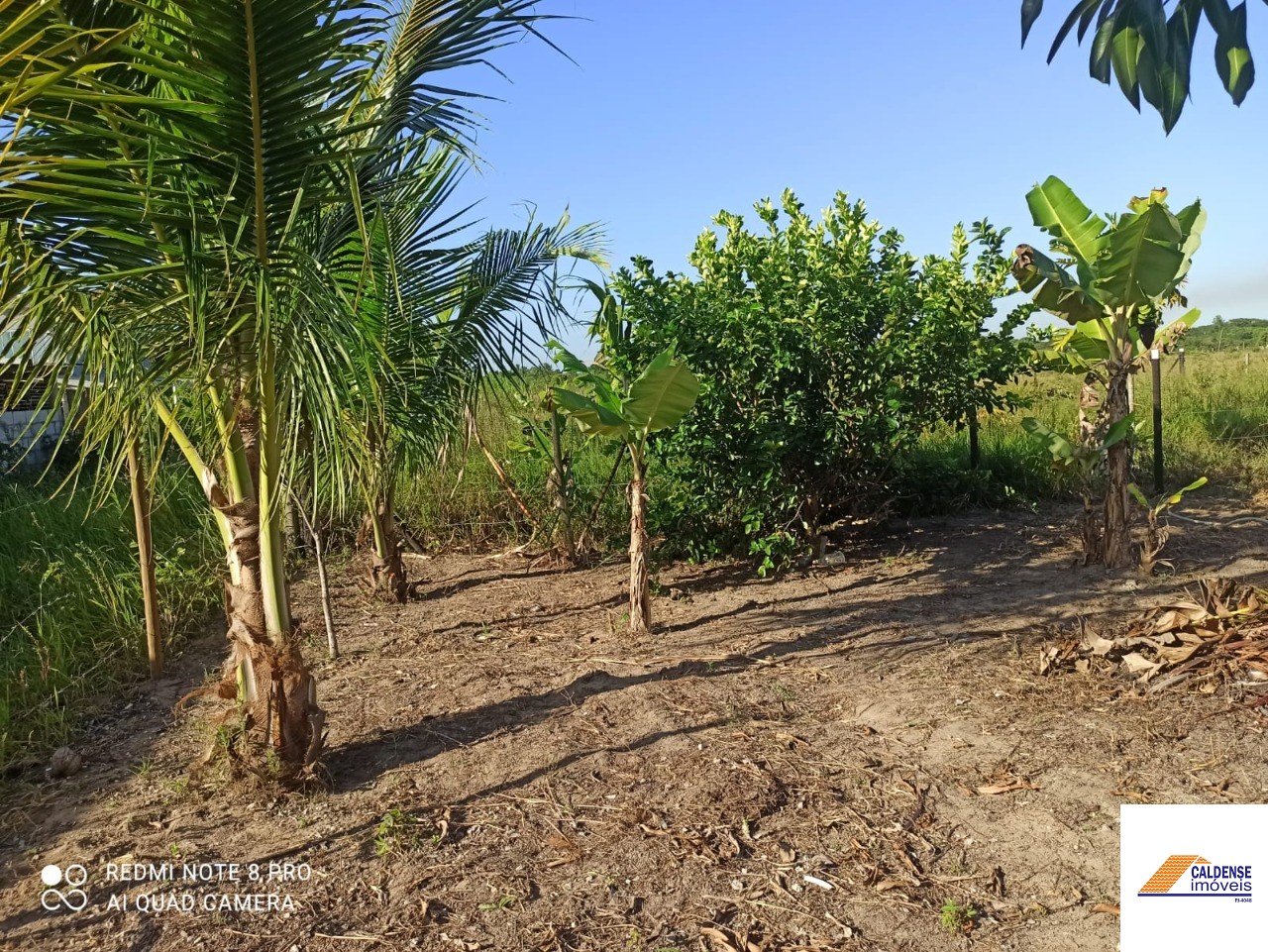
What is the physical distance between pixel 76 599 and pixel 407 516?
10.7 feet

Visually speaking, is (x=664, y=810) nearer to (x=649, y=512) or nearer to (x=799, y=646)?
(x=799, y=646)

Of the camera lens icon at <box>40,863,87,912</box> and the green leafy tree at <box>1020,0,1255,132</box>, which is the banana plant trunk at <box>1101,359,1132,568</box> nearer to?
the green leafy tree at <box>1020,0,1255,132</box>

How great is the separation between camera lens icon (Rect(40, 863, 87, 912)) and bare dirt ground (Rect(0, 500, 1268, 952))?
0.04 m

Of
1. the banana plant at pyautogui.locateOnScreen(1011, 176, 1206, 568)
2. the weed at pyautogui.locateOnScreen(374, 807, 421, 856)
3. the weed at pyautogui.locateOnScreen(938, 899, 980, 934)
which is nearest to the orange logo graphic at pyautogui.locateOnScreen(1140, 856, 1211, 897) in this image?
the weed at pyautogui.locateOnScreen(938, 899, 980, 934)

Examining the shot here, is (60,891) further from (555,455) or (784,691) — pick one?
(555,455)

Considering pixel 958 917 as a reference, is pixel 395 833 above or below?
above

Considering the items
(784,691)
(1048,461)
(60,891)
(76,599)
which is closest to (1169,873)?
(784,691)

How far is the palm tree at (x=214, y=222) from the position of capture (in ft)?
8.98

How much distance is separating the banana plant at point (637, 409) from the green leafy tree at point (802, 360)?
0.81 m

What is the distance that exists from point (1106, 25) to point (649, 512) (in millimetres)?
4421

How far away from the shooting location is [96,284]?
2.96 meters

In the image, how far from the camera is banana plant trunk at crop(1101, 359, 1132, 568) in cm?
653

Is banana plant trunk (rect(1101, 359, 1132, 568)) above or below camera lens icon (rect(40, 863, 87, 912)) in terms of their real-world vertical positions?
above

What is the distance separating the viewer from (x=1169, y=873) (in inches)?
114
